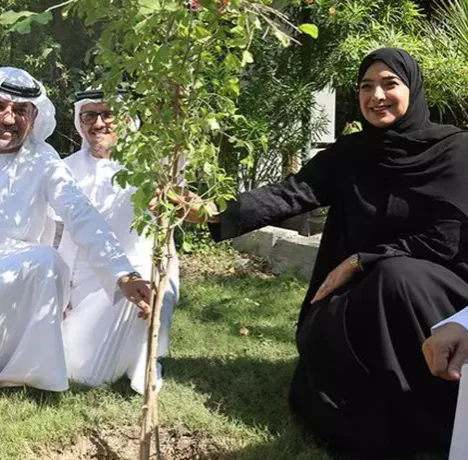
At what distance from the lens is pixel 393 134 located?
134 inches

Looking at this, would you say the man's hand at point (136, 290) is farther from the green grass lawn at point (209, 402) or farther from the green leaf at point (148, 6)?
the green leaf at point (148, 6)

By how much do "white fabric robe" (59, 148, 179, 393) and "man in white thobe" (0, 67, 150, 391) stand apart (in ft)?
0.69

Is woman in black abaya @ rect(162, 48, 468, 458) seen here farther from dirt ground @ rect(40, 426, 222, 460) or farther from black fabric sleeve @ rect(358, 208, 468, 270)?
dirt ground @ rect(40, 426, 222, 460)

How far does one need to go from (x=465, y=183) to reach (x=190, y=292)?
298 centimetres

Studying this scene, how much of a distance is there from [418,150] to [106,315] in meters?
1.73

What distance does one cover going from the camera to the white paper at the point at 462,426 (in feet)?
6.11

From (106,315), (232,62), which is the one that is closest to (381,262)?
(232,62)

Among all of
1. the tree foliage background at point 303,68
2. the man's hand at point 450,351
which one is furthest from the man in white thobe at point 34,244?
the tree foliage background at point 303,68

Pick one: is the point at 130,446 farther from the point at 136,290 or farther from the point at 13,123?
the point at 13,123

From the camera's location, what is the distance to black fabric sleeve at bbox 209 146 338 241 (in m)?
3.46

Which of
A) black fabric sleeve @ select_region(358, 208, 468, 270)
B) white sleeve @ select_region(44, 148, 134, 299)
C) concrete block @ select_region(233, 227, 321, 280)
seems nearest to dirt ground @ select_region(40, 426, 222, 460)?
white sleeve @ select_region(44, 148, 134, 299)

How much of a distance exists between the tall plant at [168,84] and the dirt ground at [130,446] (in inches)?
26.6

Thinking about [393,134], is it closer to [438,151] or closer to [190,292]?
[438,151]

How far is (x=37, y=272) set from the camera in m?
3.52
